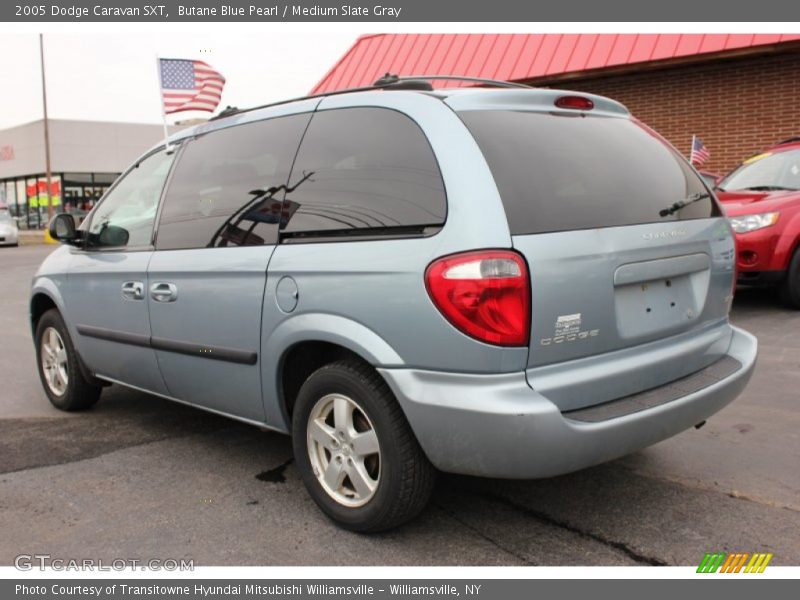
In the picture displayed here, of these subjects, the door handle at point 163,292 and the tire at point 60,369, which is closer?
the door handle at point 163,292

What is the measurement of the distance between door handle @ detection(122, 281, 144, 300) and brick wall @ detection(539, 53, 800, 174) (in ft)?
33.7

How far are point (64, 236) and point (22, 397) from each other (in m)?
1.57

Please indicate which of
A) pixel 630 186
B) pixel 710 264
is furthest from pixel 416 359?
pixel 710 264

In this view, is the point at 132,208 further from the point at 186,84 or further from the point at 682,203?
the point at 186,84

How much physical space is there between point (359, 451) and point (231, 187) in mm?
1512

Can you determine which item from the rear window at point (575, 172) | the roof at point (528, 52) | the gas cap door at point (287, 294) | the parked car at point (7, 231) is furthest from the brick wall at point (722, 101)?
the parked car at point (7, 231)

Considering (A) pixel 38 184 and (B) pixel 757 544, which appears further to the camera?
(A) pixel 38 184

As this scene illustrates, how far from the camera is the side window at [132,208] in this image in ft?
13.7

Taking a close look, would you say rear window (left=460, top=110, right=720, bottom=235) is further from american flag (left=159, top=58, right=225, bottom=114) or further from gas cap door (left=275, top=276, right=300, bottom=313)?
american flag (left=159, top=58, right=225, bottom=114)

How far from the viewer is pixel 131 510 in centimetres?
335

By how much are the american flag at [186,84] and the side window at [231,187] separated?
11.6ft

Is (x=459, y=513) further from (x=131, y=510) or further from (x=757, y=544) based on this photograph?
(x=131, y=510)

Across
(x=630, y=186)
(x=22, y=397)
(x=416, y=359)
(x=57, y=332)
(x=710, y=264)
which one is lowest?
(x=22, y=397)

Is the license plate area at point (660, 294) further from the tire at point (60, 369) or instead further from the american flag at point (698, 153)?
the american flag at point (698, 153)
